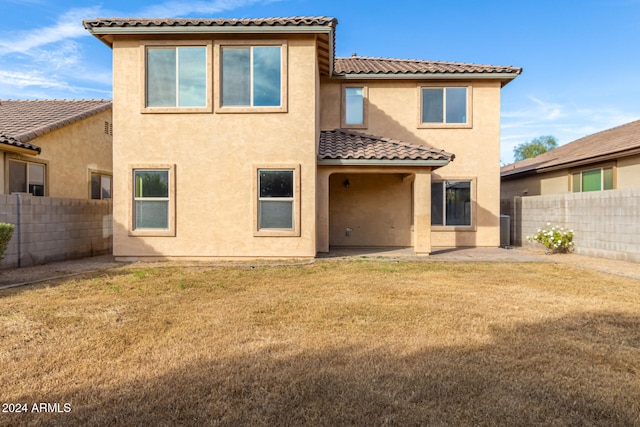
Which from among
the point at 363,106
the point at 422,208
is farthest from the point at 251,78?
the point at 422,208

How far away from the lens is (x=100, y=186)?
55.0 ft

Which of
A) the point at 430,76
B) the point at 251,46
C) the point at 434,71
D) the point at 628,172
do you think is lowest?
the point at 628,172

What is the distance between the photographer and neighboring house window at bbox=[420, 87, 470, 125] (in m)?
14.7

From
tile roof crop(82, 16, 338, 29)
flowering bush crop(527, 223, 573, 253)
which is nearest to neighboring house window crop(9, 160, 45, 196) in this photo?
tile roof crop(82, 16, 338, 29)

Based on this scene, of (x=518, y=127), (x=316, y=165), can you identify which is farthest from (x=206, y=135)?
(x=518, y=127)

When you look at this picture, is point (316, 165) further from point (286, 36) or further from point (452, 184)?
point (452, 184)

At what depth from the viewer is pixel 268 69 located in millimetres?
11500

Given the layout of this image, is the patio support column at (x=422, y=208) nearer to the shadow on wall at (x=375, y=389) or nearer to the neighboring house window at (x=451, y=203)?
the neighboring house window at (x=451, y=203)

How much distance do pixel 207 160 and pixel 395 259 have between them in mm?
6410

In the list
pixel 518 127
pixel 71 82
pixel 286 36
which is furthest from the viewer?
pixel 518 127

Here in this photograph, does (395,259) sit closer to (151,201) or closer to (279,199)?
(279,199)

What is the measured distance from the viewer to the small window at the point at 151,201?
38.0ft

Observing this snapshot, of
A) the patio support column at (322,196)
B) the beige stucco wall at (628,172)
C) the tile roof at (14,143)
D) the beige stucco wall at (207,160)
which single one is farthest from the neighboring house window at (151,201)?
the beige stucco wall at (628,172)

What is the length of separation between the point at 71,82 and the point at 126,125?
19076 millimetres
